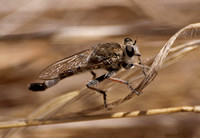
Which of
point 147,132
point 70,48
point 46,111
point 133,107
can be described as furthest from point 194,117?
point 70,48

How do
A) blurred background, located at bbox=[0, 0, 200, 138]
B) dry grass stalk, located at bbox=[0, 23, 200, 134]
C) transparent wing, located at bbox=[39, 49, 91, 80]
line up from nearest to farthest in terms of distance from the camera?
dry grass stalk, located at bbox=[0, 23, 200, 134] < transparent wing, located at bbox=[39, 49, 91, 80] < blurred background, located at bbox=[0, 0, 200, 138]

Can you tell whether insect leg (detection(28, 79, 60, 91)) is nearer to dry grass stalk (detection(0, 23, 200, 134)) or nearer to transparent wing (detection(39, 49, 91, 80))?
transparent wing (detection(39, 49, 91, 80))

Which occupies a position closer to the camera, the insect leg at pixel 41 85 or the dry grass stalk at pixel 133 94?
the dry grass stalk at pixel 133 94

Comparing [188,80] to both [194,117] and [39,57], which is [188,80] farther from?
[39,57]

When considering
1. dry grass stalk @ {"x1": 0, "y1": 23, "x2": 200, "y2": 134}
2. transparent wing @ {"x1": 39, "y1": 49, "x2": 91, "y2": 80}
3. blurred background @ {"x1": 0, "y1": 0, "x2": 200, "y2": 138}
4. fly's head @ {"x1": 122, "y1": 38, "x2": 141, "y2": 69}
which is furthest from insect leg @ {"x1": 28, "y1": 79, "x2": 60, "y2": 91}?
fly's head @ {"x1": 122, "y1": 38, "x2": 141, "y2": 69}

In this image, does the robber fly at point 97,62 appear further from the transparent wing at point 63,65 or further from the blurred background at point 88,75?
the blurred background at point 88,75

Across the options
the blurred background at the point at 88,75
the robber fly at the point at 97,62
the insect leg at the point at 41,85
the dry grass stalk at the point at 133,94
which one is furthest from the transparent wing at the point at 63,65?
the dry grass stalk at the point at 133,94
